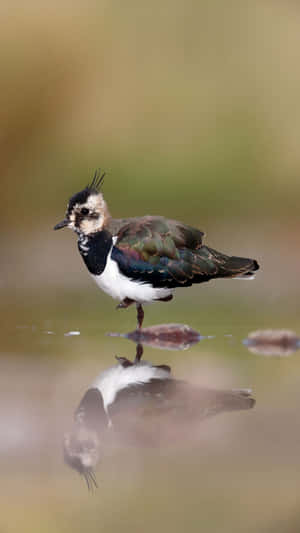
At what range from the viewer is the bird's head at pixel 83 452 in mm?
3381

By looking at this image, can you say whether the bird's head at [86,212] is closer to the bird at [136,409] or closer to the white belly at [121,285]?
the white belly at [121,285]

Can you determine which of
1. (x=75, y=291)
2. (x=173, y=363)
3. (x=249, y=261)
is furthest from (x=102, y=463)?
(x=75, y=291)

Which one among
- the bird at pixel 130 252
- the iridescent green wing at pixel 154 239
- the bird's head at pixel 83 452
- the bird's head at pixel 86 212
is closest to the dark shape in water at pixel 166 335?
the bird at pixel 130 252

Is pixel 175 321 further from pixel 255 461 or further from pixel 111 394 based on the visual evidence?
pixel 255 461

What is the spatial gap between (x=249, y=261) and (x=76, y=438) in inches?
101

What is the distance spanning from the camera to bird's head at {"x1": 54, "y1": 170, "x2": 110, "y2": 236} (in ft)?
17.7

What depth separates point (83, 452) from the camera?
11.8ft

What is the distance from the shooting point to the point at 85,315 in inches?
257

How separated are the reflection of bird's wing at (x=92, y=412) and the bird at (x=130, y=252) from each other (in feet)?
3.64

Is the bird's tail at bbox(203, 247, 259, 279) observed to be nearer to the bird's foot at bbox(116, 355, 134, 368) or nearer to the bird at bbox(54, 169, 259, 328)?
the bird at bbox(54, 169, 259, 328)

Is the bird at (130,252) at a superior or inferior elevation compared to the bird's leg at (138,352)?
superior

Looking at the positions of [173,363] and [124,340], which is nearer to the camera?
[173,363]

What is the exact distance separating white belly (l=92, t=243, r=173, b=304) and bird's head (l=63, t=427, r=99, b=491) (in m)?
1.62

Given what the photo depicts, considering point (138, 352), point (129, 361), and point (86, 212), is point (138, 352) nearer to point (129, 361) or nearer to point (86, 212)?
point (129, 361)
